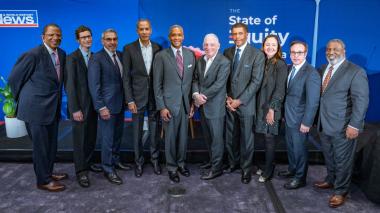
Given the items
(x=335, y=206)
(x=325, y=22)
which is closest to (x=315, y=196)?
(x=335, y=206)

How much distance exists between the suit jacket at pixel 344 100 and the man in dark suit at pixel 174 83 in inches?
48.1

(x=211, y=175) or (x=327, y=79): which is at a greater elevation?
(x=327, y=79)

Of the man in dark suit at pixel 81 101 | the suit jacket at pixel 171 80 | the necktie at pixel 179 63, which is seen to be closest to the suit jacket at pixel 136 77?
the suit jacket at pixel 171 80

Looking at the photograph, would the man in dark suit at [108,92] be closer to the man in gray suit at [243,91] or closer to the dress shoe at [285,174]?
the man in gray suit at [243,91]

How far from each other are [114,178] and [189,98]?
1.08 meters

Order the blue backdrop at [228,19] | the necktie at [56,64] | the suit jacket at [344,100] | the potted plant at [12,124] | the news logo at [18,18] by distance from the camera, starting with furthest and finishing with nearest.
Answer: the news logo at [18,18], the blue backdrop at [228,19], the potted plant at [12,124], the necktie at [56,64], the suit jacket at [344,100]

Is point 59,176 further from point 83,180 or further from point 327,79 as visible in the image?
point 327,79

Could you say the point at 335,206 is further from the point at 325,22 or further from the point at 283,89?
the point at 325,22

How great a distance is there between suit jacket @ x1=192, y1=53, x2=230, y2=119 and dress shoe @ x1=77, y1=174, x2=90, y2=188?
1.31m

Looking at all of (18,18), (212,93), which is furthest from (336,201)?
(18,18)

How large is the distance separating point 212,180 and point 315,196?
0.97 meters

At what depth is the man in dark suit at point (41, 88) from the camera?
117 inches

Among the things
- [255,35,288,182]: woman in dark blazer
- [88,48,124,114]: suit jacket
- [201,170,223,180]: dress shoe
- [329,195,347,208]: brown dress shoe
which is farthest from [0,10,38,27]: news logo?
[329,195,347,208]: brown dress shoe

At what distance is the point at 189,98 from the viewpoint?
340cm
